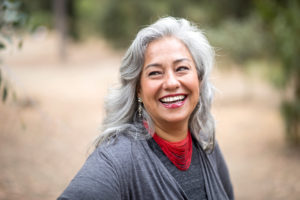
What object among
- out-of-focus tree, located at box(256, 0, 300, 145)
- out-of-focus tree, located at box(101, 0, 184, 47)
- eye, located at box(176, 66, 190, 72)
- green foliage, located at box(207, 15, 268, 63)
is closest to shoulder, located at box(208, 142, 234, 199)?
eye, located at box(176, 66, 190, 72)

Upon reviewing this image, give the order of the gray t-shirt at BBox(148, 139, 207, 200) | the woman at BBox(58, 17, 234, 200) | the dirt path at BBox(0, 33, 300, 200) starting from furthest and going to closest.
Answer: the dirt path at BBox(0, 33, 300, 200)
the gray t-shirt at BBox(148, 139, 207, 200)
the woman at BBox(58, 17, 234, 200)

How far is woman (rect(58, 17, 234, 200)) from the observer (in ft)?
5.75

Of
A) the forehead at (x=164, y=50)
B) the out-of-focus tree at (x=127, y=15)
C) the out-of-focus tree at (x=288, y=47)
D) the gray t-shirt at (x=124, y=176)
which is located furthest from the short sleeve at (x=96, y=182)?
the out-of-focus tree at (x=127, y=15)

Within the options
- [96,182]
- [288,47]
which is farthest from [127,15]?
[96,182]

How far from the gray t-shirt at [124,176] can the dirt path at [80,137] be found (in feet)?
2.78

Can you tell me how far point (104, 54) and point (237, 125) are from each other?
16384 mm

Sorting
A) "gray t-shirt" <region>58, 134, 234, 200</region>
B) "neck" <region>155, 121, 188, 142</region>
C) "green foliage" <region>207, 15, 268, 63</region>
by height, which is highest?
"green foliage" <region>207, 15, 268, 63</region>

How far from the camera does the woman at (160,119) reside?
1.75 metres

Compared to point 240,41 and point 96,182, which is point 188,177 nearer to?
point 96,182

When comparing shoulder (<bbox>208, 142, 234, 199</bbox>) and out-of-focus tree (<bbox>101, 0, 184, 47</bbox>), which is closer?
shoulder (<bbox>208, 142, 234, 199</bbox>)

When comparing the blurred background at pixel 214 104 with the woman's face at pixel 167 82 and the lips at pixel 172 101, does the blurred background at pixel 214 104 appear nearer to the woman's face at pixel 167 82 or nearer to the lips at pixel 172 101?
the woman's face at pixel 167 82

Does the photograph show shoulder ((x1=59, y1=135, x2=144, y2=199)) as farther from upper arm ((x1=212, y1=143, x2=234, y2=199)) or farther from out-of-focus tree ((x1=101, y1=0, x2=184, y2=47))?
out-of-focus tree ((x1=101, y1=0, x2=184, y2=47))

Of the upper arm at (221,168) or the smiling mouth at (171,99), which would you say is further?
the upper arm at (221,168)

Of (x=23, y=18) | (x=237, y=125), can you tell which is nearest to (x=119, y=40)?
(x=237, y=125)
